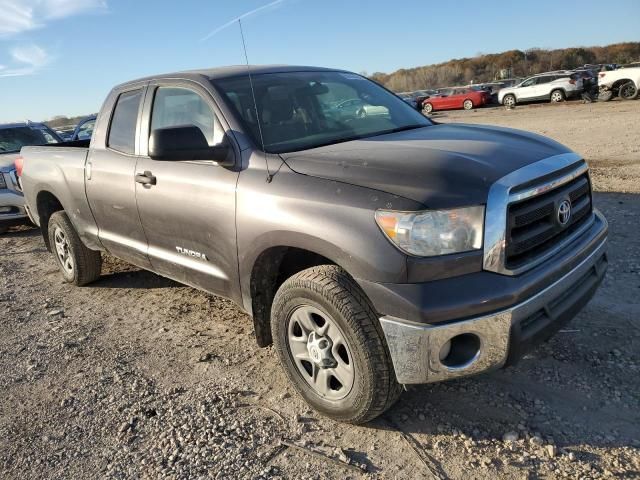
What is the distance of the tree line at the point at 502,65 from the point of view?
59.9 meters

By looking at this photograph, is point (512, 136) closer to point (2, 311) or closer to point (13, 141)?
point (2, 311)

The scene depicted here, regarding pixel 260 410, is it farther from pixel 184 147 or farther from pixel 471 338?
pixel 184 147

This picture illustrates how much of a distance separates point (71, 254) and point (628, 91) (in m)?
23.8

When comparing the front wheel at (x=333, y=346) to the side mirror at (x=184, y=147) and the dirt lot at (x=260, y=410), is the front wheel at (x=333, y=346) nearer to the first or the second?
the dirt lot at (x=260, y=410)

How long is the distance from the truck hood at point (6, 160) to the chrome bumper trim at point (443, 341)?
25.7 ft

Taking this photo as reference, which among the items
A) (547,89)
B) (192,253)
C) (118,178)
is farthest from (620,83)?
(192,253)

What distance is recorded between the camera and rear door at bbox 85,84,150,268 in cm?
403

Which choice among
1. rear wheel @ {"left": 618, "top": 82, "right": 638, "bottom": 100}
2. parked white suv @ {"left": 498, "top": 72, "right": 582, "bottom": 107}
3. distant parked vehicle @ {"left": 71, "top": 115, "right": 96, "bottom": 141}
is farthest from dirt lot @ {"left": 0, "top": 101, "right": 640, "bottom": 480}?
parked white suv @ {"left": 498, "top": 72, "right": 582, "bottom": 107}

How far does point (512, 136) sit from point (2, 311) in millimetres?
4749

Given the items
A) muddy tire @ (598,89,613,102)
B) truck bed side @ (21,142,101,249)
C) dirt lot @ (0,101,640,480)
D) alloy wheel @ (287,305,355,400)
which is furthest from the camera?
muddy tire @ (598,89,613,102)

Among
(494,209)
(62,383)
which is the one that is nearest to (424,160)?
(494,209)

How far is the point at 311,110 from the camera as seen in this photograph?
357 cm

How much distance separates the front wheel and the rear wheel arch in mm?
3710

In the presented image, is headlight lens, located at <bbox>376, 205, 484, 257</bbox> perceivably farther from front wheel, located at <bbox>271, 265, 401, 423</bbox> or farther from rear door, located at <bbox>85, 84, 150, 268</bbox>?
rear door, located at <bbox>85, 84, 150, 268</bbox>
